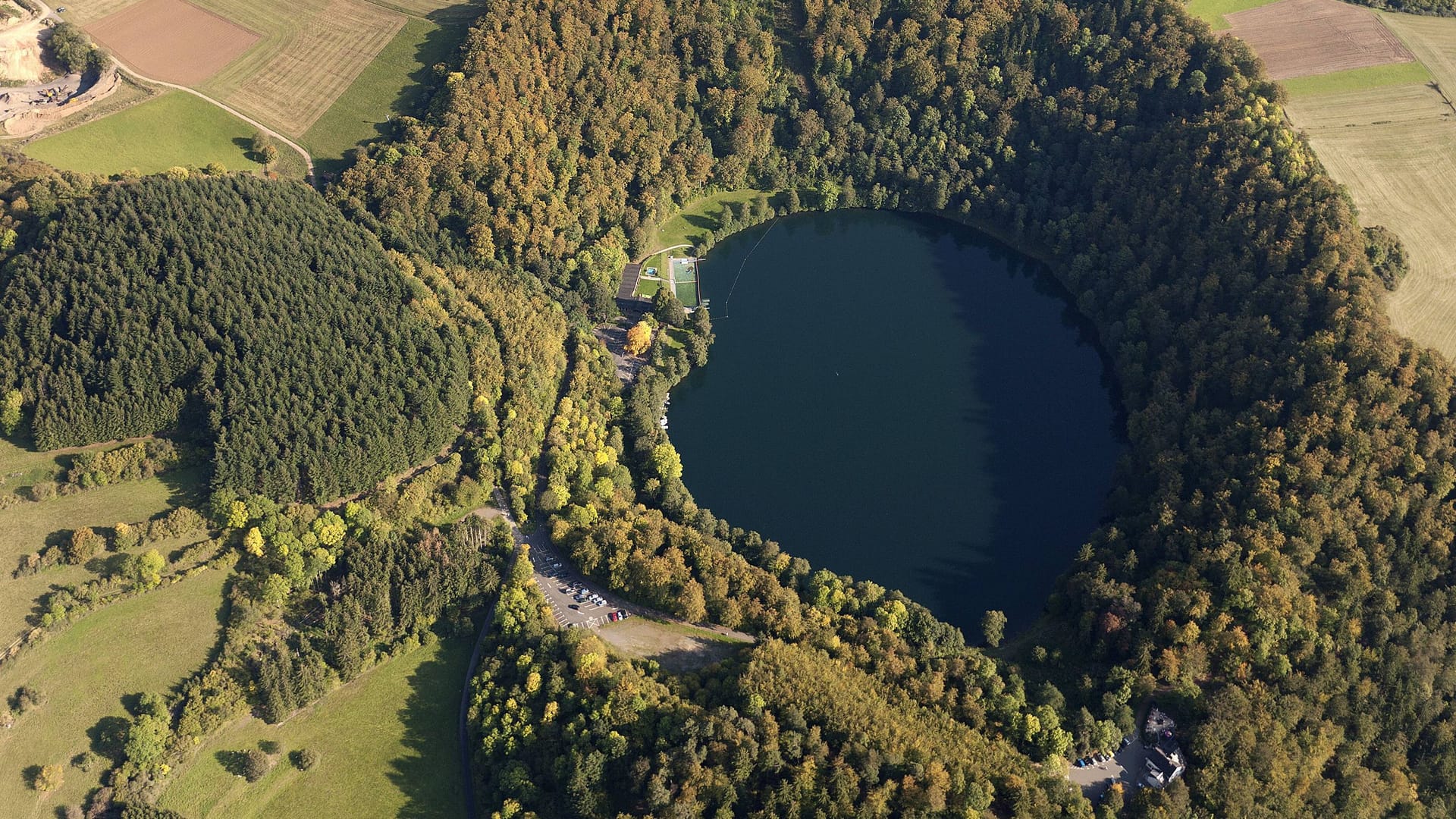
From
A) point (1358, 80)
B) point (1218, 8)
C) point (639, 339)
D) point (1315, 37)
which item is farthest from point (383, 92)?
point (1358, 80)

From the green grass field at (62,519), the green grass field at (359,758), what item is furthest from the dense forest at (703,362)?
the green grass field at (62,519)

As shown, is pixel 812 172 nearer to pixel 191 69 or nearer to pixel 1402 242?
pixel 1402 242

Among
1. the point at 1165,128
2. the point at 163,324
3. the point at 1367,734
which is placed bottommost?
Result: the point at 1367,734

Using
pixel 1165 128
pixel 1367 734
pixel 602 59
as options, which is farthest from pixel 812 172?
pixel 1367 734

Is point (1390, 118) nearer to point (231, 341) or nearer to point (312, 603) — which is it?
point (312, 603)

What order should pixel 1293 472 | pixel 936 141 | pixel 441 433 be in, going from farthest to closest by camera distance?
pixel 936 141 → pixel 441 433 → pixel 1293 472

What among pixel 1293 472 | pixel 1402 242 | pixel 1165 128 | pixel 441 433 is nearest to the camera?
pixel 1293 472

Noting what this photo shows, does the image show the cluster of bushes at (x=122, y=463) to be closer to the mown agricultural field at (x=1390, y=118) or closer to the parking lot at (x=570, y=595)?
the parking lot at (x=570, y=595)

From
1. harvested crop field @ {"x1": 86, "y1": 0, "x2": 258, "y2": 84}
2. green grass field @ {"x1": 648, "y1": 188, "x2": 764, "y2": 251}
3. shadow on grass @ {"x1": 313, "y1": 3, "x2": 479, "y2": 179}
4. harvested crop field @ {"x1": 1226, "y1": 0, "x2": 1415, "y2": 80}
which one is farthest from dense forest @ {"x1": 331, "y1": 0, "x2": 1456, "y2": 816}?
harvested crop field @ {"x1": 86, "y1": 0, "x2": 258, "y2": 84}
